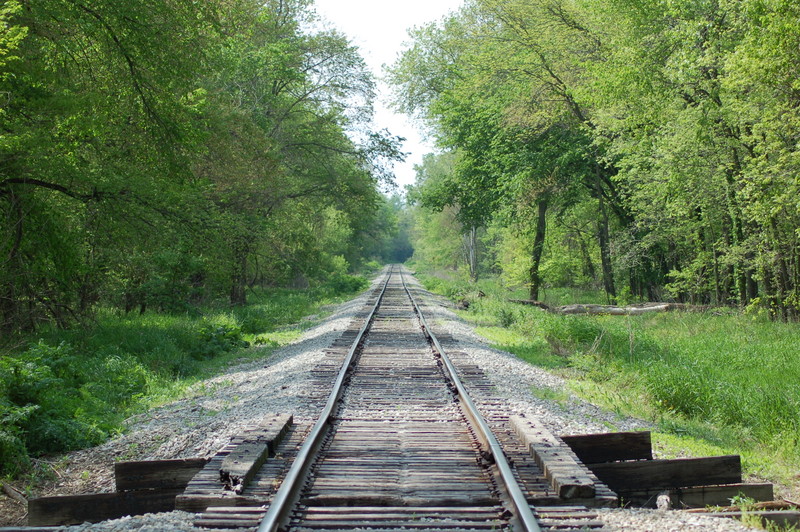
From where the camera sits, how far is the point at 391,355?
38.7 ft

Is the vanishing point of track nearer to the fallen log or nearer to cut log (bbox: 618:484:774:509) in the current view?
cut log (bbox: 618:484:774:509)

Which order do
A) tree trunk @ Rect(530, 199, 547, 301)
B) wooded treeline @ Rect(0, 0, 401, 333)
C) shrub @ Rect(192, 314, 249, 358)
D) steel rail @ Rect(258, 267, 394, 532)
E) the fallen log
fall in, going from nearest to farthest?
steel rail @ Rect(258, 267, 394, 532)
wooded treeline @ Rect(0, 0, 401, 333)
shrub @ Rect(192, 314, 249, 358)
the fallen log
tree trunk @ Rect(530, 199, 547, 301)

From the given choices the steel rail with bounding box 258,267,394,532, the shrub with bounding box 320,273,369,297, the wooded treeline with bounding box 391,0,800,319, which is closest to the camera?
the steel rail with bounding box 258,267,394,532

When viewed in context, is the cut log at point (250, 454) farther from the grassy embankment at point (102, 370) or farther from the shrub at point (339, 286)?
the shrub at point (339, 286)

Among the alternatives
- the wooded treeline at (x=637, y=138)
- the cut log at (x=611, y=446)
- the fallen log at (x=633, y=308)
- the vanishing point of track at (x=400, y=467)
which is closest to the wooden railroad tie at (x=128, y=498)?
the vanishing point of track at (x=400, y=467)

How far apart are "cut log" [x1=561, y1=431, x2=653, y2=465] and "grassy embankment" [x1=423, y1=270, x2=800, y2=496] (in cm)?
52

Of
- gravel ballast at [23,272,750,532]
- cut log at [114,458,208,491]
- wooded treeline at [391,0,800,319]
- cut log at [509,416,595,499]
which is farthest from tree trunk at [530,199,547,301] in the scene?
cut log at [114,458,208,491]

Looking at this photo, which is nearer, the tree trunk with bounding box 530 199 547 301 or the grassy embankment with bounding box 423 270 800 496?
the grassy embankment with bounding box 423 270 800 496

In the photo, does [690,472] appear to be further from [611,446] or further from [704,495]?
[611,446]

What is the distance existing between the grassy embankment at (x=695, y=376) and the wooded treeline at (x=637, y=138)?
185cm

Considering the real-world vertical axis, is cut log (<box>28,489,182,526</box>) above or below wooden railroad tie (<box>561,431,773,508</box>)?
above

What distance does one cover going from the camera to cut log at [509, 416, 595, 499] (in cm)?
450

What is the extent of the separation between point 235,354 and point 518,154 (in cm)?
1531

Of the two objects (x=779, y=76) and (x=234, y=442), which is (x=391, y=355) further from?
(x=779, y=76)
